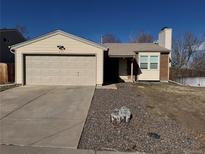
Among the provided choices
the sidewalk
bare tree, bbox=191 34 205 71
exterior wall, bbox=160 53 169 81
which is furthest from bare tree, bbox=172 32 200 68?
the sidewalk

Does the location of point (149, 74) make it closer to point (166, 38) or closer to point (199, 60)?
point (166, 38)

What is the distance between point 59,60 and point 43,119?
29.1ft

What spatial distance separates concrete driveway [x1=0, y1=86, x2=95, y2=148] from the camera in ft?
17.4

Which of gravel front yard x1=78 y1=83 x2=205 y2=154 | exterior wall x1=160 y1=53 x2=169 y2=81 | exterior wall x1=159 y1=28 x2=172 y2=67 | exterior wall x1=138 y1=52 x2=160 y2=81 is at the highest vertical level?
exterior wall x1=159 y1=28 x2=172 y2=67

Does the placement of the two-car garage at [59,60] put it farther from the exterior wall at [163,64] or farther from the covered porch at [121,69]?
the exterior wall at [163,64]

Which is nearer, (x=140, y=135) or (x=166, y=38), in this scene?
(x=140, y=135)

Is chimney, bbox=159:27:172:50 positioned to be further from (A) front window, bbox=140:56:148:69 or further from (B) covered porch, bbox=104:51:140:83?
(B) covered porch, bbox=104:51:140:83

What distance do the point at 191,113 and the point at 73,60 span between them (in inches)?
360

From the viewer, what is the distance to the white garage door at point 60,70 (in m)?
15.3

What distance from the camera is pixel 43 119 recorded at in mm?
7012


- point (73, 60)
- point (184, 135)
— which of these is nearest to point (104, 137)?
point (184, 135)

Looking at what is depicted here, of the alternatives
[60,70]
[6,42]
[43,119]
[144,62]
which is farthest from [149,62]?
[43,119]

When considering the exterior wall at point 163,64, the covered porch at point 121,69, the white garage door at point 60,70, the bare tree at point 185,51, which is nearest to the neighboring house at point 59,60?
the white garage door at point 60,70

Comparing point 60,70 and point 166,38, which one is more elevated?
point 166,38
